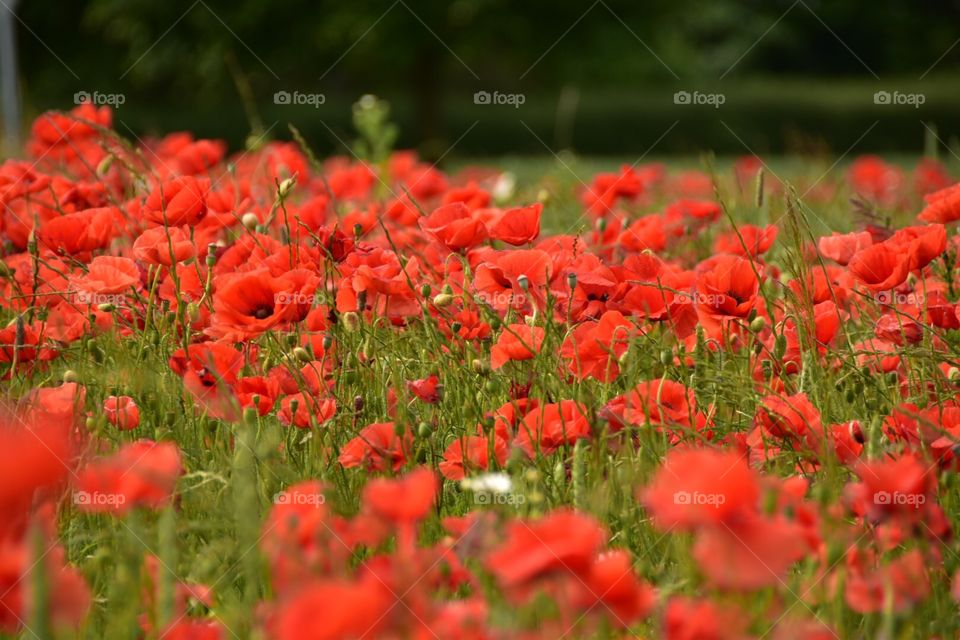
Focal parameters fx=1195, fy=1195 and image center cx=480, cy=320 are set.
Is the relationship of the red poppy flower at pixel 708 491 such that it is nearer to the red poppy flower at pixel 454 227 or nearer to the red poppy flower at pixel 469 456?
the red poppy flower at pixel 469 456

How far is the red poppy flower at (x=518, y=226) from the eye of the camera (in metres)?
1.89

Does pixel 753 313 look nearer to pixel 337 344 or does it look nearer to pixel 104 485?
pixel 337 344

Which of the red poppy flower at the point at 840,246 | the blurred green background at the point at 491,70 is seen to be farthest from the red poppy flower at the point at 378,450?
the blurred green background at the point at 491,70

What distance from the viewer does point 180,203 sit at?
1.87m

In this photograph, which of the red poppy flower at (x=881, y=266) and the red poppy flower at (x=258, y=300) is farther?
the red poppy flower at (x=881, y=266)

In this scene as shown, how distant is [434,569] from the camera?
3.66 ft

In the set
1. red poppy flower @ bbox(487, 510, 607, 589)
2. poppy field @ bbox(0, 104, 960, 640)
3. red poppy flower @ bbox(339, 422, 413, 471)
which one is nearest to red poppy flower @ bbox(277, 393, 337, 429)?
poppy field @ bbox(0, 104, 960, 640)

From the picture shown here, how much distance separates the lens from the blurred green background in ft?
42.2

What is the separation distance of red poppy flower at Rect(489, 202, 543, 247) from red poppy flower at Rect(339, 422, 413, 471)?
0.58 m

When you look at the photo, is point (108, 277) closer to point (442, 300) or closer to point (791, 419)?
point (442, 300)

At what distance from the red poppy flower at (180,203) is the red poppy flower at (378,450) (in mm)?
642

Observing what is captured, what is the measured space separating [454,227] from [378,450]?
1.91ft

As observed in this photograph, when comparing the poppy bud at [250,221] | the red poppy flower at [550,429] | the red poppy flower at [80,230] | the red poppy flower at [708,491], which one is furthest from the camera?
the poppy bud at [250,221]

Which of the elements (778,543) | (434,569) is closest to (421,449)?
(434,569)
